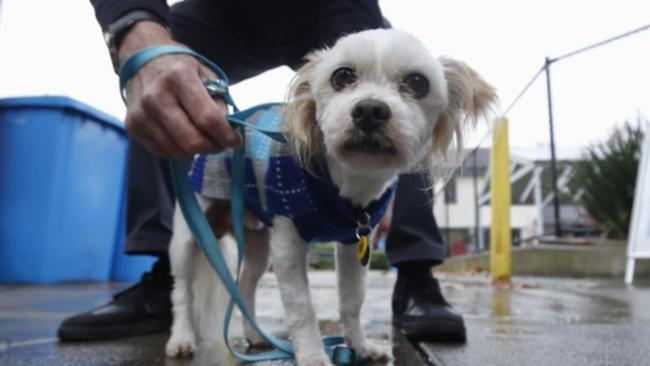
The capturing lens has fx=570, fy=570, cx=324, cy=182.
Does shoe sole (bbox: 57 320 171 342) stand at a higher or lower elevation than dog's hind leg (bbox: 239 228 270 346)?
lower

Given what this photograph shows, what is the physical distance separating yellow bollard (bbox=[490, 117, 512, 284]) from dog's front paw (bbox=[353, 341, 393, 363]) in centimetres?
387

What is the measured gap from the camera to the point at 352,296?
1799 mm

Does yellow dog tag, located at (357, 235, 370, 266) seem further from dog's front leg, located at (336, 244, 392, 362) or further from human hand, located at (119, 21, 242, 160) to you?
human hand, located at (119, 21, 242, 160)

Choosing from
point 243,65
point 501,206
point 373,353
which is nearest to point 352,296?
point 373,353

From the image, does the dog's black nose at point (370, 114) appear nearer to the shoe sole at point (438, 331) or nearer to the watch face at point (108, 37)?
the watch face at point (108, 37)

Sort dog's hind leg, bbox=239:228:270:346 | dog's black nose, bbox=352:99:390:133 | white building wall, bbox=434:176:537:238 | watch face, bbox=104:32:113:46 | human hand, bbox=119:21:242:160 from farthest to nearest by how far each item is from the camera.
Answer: white building wall, bbox=434:176:537:238 < dog's hind leg, bbox=239:228:270:346 < dog's black nose, bbox=352:99:390:133 < watch face, bbox=104:32:113:46 < human hand, bbox=119:21:242:160

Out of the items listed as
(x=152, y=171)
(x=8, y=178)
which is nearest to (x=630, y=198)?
(x=152, y=171)

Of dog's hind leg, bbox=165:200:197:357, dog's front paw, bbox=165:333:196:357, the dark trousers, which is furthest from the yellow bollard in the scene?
dog's front paw, bbox=165:333:196:357

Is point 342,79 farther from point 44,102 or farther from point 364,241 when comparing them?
point 44,102

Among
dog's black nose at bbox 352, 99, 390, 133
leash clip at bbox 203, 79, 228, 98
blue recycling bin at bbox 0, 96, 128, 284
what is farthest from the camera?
blue recycling bin at bbox 0, 96, 128, 284

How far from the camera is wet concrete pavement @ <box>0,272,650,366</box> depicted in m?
1.63

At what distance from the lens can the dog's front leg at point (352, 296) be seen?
1702 millimetres

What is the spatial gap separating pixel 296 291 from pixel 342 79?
0.61 meters

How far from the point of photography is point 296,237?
64.9 inches
